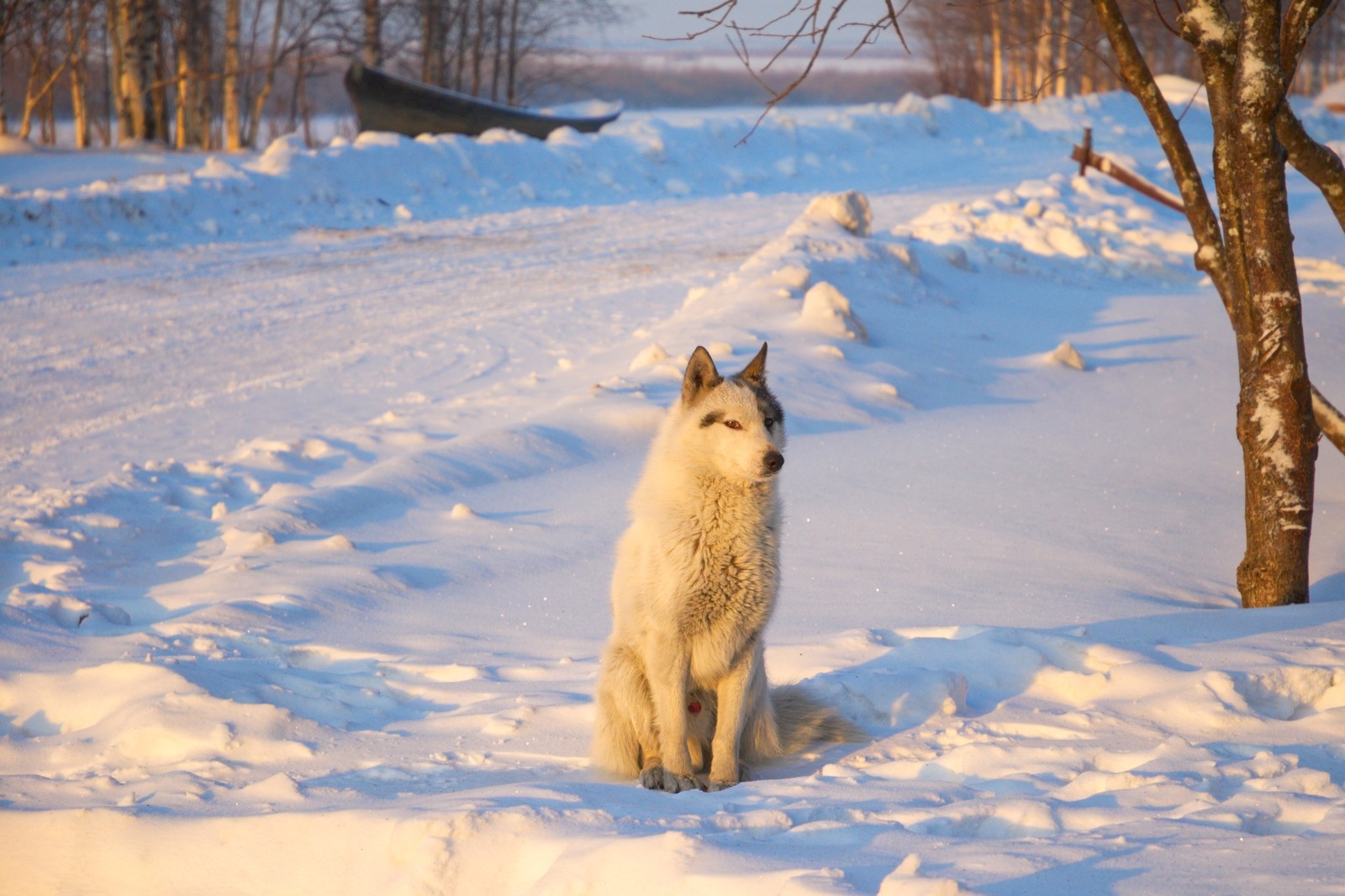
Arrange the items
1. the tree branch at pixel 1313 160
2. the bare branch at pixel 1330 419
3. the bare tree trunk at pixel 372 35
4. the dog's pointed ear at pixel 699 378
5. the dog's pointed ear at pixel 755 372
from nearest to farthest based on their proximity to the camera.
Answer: the dog's pointed ear at pixel 699 378, the dog's pointed ear at pixel 755 372, the tree branch at pixel 1313 160, the bare branch at pixel 1330 419, the bare tree trunk at pixel 372 35

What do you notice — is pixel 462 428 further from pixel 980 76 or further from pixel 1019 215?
pixel 980 76

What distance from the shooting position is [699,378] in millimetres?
3914

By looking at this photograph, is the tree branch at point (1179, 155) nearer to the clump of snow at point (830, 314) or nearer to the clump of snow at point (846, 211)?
the clump of snow at point (830, 314)

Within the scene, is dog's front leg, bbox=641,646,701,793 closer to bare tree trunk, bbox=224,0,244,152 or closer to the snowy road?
the snowy road

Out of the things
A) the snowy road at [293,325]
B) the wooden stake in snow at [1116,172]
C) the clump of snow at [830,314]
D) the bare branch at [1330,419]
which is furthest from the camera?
the wooden stake in snow at [1116,172]

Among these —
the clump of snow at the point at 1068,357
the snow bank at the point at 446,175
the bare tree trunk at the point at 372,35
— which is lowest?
the clump of snow at the point at 1068,357

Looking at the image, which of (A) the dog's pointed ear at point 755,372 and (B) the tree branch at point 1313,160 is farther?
(B) the tree branch at point 1313,160

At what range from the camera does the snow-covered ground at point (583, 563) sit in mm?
3006

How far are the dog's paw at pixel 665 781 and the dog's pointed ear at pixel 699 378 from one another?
4.08 feet

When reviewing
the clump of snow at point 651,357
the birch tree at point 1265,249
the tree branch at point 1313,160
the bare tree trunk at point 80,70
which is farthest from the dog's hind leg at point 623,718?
the bare tree trunk at point 80,70

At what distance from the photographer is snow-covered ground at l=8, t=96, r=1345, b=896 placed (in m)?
3.01

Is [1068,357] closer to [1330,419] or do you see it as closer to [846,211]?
[846,211]

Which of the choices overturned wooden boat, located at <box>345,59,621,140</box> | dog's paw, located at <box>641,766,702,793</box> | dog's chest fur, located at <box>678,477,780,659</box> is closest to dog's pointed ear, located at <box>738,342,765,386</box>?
dog's chest fur, located at <box>678,477,780,659</box>

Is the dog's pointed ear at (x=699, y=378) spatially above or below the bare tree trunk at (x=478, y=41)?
below
